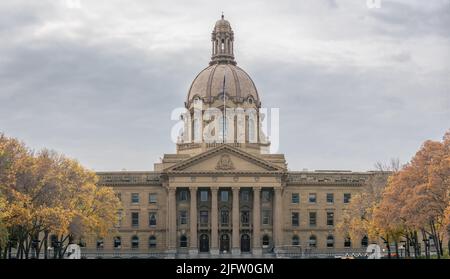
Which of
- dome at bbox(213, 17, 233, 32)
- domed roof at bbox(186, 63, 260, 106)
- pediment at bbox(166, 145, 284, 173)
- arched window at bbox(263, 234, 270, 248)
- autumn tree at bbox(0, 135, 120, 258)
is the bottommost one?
autumn tree at bbox(0, 135, 120, 258)

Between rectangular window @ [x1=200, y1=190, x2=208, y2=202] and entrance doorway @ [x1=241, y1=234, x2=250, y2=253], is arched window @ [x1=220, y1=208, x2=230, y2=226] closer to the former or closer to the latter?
rectangular window @ [x1=200, y1=190, x2=208, y2=202]

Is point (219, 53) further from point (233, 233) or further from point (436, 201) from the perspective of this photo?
point (436, 201)

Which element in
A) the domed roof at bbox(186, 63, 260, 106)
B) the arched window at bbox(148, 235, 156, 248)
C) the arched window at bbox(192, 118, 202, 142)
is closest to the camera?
the arched window at bbox(148, 235, 156, 248)

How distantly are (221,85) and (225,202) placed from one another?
25.0 meters

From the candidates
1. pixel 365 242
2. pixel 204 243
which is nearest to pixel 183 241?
pixel 204 243

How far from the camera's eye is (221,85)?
141000 millimetres

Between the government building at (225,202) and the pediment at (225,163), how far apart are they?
17cm

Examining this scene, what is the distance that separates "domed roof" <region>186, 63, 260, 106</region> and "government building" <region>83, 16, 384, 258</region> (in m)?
0.72

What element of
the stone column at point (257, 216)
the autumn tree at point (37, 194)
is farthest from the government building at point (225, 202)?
the autumn tree at point (37, 194)

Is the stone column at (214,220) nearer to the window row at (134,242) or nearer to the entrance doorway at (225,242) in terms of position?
the entrance doorway at (225,242)

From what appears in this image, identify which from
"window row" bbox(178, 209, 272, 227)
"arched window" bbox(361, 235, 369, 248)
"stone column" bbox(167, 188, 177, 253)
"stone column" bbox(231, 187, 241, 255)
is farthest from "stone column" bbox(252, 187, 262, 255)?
"arched window" bbox(361, 235, 369, 248)

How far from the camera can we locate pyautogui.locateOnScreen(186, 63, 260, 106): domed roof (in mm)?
141000

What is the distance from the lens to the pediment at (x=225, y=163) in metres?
124
